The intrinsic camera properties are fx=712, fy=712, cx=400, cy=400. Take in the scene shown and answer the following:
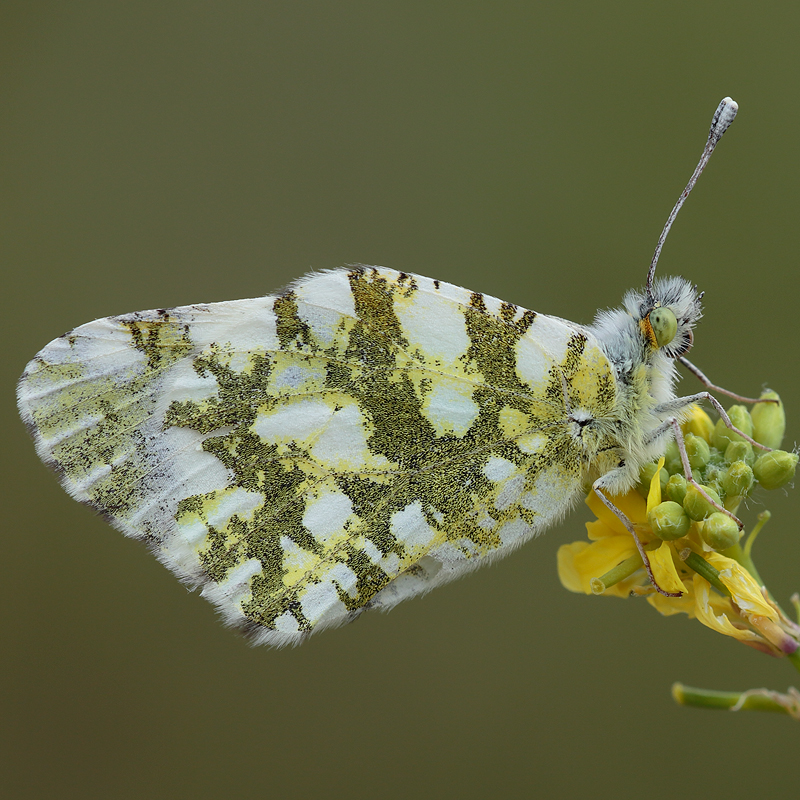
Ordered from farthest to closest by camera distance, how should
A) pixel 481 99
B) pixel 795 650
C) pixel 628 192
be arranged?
pixel 481 99 < pixel 628 192 < pixel 795 650

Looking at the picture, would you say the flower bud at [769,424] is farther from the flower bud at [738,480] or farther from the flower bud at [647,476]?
the flower bud at [647,476]

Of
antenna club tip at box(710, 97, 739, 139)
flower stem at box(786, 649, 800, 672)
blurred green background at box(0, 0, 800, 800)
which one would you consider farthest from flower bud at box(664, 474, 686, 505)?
blurred green background at box(0, 0, 800, 800)

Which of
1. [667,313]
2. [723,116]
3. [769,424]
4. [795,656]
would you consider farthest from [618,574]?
[723,116]

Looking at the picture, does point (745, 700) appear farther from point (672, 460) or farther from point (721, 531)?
point (672, 460)

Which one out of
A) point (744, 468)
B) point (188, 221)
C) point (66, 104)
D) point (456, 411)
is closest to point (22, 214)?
point (66, 104)

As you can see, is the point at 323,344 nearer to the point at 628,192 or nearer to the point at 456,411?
the point at 456,411

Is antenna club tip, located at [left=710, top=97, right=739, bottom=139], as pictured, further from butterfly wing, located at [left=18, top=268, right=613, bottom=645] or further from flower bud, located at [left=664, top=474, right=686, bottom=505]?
flower bud, located at [left=664, top=474, right=686, bottom=505]

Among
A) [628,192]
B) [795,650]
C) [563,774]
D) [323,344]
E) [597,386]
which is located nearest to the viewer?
[795,650]
